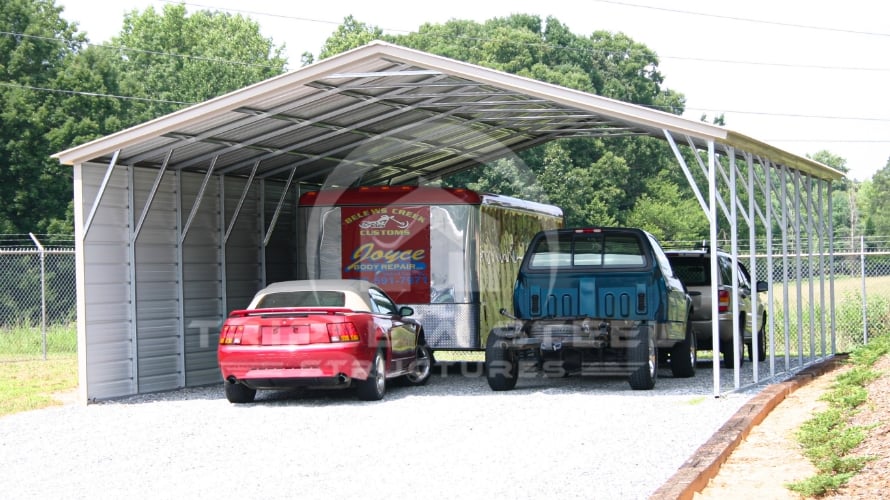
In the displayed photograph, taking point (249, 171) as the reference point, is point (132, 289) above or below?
below

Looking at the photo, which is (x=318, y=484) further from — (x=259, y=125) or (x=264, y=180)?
(x=264, y=180)

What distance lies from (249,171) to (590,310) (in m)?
6.73

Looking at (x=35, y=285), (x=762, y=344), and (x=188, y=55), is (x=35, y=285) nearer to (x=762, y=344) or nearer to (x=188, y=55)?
(x=762, y=344)

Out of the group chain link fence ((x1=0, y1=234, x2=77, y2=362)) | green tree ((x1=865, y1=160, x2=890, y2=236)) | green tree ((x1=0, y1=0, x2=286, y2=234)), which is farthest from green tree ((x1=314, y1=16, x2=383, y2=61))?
green tree ((x1=865, y1=160, x2=890, y2=236))

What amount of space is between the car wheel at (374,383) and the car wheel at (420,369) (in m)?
1.79

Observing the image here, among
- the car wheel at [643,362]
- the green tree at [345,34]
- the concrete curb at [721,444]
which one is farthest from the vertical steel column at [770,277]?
the green tree at [345,34]

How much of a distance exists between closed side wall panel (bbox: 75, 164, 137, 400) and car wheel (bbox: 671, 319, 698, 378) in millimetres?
7354

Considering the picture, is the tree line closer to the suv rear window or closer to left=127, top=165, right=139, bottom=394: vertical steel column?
left=127, top=165, right=139, bottom=394: vertical steel column

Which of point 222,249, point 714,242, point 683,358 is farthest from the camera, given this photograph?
point 222,249

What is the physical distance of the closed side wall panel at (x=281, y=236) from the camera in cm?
1975

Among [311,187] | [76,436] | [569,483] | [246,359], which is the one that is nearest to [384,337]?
[246,359]

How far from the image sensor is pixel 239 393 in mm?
14023

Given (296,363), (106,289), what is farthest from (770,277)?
(106,289)

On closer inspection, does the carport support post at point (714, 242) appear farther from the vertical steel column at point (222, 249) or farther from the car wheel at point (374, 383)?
the vertical steel column at point (222, 249)
